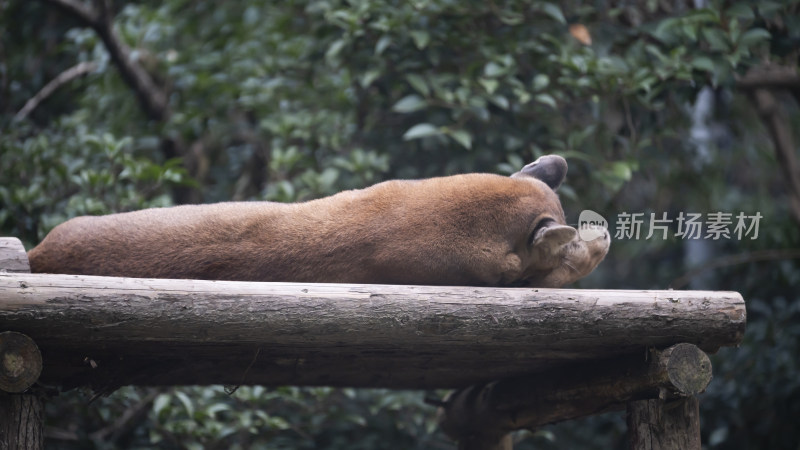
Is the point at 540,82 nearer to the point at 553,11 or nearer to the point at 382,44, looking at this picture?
the point at 553,11

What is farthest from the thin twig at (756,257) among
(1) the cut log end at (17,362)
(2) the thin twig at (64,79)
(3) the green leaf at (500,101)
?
(2) the thin twig at (64,79)

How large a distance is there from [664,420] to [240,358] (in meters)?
1.62

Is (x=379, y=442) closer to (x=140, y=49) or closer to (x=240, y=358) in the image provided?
(x=240, y=358)

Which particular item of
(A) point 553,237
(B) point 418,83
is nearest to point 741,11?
(B) point 418,83

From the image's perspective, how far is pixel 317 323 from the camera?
246 centimetres

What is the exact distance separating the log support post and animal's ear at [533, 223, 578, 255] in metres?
1.66

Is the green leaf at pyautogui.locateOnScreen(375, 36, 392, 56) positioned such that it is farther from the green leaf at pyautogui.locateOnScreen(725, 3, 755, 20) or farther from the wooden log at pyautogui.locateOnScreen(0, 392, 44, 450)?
the wooden log at pyautogui.locateOnScreen(0, 392, 44, 450)

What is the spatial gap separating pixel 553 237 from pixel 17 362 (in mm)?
1756

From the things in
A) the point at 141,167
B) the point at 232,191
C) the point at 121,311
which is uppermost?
the point at 121,311

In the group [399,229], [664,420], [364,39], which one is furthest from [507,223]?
[364,39]

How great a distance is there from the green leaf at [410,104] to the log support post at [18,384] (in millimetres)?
2460

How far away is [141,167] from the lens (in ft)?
15.1

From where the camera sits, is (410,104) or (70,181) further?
(70,181)

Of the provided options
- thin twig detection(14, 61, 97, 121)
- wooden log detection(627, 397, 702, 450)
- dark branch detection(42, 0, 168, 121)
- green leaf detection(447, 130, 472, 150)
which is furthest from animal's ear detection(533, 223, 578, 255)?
thin twig detection(14, 61, 97, 121)
